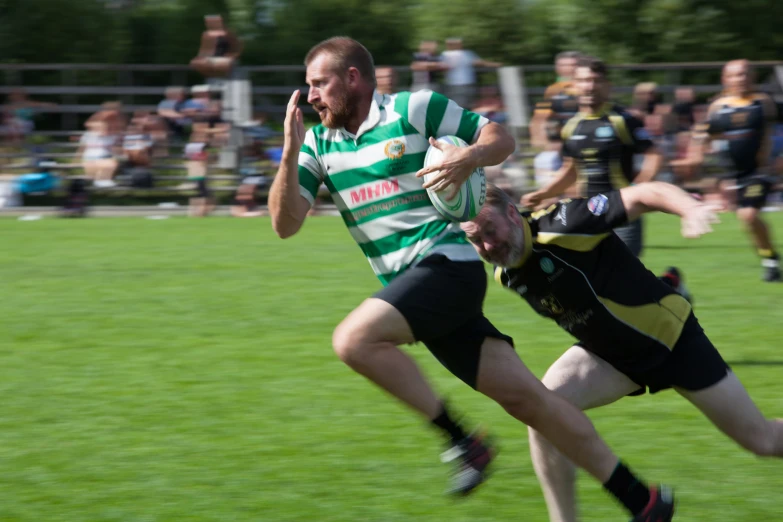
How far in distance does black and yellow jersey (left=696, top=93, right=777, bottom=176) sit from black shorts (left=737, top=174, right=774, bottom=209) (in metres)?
0.14

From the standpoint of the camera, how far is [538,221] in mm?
4090

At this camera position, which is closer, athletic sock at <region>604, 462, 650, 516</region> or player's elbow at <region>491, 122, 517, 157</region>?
athletic sock at <region>604, 462, 650, 516</region>

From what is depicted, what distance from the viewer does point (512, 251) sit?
3.95 m

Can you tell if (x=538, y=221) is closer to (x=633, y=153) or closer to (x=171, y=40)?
(x=633, y=153)

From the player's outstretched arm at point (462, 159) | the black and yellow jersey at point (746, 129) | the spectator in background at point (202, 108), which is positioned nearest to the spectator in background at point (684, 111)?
the black and yellow jersey at point (746, 129)

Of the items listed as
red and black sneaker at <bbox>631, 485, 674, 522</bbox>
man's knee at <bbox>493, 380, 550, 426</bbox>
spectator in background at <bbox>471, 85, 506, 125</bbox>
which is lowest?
spectator in background at <bbox>471, 85, 506, 125</bbox>

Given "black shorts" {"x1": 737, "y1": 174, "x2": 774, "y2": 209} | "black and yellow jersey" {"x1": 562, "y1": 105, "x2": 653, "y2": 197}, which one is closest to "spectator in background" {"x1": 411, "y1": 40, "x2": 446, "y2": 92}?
"black shorts" {"x1": 737, "y1": 174, "x2": 774, "y2": 209}

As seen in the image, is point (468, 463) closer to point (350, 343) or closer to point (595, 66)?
point (350, 343)

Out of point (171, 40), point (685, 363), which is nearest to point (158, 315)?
point (685, 363)

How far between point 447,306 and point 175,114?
15.0 meters

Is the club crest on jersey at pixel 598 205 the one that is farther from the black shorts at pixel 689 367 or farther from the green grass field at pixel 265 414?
the green grass field at pixel 265 414

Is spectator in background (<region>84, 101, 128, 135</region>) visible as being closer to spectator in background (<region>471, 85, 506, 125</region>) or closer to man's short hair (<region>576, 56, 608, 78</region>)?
spectator in background (<region>471, 85, 506, 125</region>)

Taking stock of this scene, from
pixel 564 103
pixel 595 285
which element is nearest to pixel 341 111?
pixel 595 285

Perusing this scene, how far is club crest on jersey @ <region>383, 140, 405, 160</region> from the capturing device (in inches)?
166
